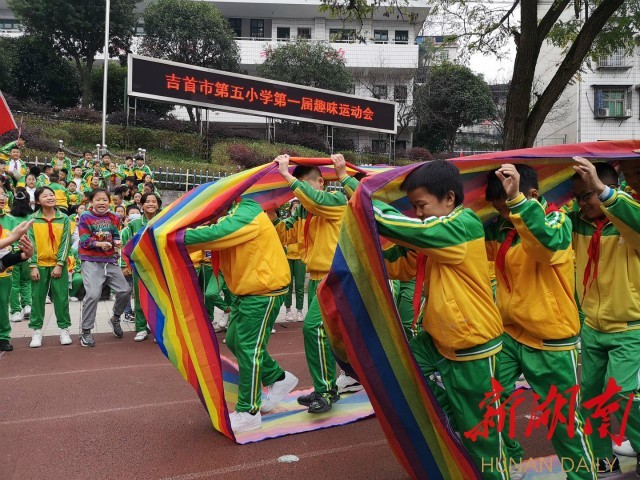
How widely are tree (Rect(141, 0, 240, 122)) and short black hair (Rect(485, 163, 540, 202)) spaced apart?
25514mm

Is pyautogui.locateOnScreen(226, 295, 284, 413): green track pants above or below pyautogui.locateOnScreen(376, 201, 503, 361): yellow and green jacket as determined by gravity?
below

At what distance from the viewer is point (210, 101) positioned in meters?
19.4

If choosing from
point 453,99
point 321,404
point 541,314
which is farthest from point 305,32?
point 541,314

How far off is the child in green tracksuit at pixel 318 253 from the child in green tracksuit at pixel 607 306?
6.25 ft

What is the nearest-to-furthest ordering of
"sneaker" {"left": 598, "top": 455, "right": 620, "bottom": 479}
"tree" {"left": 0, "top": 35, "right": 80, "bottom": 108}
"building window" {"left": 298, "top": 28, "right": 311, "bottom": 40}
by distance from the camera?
1. "sneaker" {"left": 598, "top": 455, "right": 620, "bottom": 479}
2. "tree" {"left": 0, "top": 35, "right": 80, "bottom": 108}
3. "building window" {"left": 298, "top": 28, "right": 311, "bottom": 40}

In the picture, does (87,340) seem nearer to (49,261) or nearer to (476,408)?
(49,261)

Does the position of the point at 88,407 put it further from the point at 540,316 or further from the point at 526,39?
the point at 526,39

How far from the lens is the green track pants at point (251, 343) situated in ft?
14.6

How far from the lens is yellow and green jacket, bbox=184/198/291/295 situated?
171 inches

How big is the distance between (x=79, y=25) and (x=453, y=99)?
18194 millimetres

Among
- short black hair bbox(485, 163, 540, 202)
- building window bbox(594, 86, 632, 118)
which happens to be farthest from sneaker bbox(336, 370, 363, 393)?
building window bbox(594, 86, 632, 118)

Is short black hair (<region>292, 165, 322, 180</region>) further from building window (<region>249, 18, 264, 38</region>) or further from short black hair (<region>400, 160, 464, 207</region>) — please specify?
building window (<region>249, 18, 264, 38</region>)

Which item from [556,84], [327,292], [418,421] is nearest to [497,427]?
[418,421]

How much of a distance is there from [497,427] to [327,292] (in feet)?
3.63
